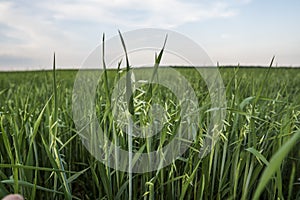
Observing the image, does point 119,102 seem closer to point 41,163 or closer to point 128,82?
point 128,82

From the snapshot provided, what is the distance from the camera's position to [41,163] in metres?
0.98

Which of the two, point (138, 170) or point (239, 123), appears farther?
point (239, 123)

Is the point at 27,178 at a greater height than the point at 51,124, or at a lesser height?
lesser

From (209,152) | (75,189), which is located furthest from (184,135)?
(75,189)

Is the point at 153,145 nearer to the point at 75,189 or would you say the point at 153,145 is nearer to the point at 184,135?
the point at 184,135

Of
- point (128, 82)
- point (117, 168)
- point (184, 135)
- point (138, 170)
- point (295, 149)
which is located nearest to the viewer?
point (128, 82)

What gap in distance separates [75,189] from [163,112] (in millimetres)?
345

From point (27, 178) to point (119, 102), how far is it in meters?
0.25

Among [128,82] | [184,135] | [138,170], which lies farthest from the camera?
[184,135]

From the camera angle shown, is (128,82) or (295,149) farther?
(295,149)

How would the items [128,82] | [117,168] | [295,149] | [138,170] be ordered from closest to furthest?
[128,82]
[117,168]
[138,170]
[295,149]

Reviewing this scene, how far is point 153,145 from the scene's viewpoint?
2.81ft

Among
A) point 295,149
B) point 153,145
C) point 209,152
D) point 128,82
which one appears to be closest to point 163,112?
point 153,145

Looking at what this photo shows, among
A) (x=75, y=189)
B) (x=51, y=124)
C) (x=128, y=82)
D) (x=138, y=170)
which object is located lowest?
(x=75, y=189)
